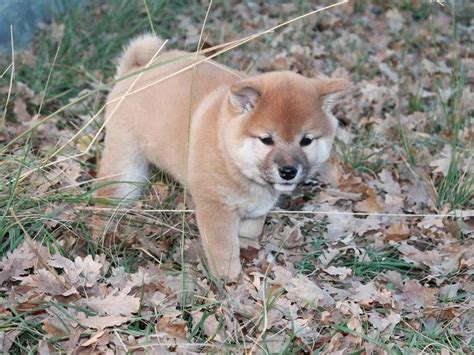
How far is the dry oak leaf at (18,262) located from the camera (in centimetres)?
348

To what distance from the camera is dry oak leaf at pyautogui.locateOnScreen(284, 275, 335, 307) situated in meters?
3.67

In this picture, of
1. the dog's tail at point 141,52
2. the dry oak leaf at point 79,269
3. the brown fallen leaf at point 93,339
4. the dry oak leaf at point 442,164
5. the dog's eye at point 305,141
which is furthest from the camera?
the dry oak leaf at point 442,164

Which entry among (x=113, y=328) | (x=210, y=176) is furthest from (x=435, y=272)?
(x=113, y=328)

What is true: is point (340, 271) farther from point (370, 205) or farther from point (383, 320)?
point (370, 205)

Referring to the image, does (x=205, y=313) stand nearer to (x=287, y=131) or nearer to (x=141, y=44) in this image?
(x=287, y=131)

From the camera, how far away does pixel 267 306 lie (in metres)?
3.47

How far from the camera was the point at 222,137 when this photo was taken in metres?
3.96

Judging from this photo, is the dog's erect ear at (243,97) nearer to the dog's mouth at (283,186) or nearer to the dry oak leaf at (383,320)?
the dog's mouth at (283,186)

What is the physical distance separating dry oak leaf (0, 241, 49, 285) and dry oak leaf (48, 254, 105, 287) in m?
0.09

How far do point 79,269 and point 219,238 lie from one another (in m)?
0.77

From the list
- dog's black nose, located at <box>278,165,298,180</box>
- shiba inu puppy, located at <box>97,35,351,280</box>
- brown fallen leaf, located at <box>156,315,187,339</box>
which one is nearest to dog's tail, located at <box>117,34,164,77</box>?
shiba inu puppy, located at <box>97,35,351,280</box>

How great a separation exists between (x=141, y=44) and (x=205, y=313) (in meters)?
1.82

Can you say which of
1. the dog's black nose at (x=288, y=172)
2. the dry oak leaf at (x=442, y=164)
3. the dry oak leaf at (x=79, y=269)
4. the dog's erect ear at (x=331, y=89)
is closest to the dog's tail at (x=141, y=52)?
the dog's erect ear at (x=331, y=89)

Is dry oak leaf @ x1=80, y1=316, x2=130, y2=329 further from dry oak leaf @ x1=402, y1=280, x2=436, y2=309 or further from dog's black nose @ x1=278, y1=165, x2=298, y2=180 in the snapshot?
dry oak leaf @ x1=402, y1=280, x2=436, y2=309
